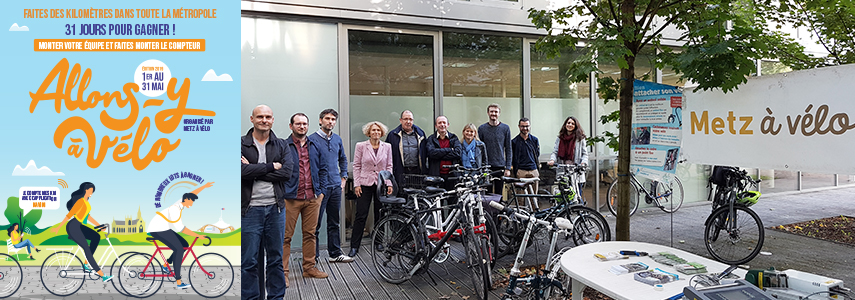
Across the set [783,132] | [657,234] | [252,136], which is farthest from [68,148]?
[657,234]

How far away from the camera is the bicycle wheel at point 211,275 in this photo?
66.4 inches

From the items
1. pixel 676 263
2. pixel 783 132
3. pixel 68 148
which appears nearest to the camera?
pixel 68 148

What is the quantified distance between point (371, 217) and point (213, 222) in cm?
434

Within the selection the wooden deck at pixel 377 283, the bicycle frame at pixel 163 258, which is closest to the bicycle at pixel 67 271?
the bicycle frame at pixel 163 258

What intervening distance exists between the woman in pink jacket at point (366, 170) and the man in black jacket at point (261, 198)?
1.82 meters

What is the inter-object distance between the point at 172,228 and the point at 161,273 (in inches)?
6.1

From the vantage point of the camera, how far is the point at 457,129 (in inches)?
259

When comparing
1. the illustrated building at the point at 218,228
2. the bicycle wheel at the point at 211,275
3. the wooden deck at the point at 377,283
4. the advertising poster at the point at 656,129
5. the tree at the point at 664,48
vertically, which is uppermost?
the tree at the point at 664,48

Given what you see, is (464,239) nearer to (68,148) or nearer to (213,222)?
(213,222)

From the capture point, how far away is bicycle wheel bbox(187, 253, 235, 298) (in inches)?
66.4

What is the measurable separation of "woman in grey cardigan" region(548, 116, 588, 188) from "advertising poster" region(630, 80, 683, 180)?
253 centimetres

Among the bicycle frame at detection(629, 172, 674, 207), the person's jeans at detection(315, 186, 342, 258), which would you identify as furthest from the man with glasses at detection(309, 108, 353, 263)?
the bicycle frame at detection(629, 172, 674, 207)

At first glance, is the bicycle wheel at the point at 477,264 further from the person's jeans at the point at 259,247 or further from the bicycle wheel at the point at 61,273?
the bicycle wheel at the point at 61,273

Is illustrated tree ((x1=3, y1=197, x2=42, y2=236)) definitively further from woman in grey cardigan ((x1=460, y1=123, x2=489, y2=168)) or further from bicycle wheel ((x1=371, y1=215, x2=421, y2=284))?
woman in grey cardigan ((x1=460, y1=123, x2=489, y2=168))
